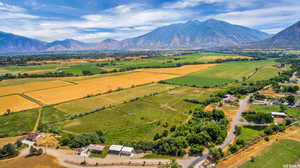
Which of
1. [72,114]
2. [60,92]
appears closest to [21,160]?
[72,114]

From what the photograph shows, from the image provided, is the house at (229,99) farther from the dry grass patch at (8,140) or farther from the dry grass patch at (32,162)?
the dry grass patch at (8,140)

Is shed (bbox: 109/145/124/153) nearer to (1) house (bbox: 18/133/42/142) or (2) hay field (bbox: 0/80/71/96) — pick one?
(1) house (bbox: 18/133/42/142)

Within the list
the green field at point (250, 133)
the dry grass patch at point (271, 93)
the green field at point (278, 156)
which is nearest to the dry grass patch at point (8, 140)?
the green field at point (278, 156)

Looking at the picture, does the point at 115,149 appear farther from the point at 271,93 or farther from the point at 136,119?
the point at 271,93

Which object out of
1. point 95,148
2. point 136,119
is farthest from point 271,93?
point 95,148

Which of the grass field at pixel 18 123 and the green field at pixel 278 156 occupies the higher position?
the grass field at pixel 18 123
